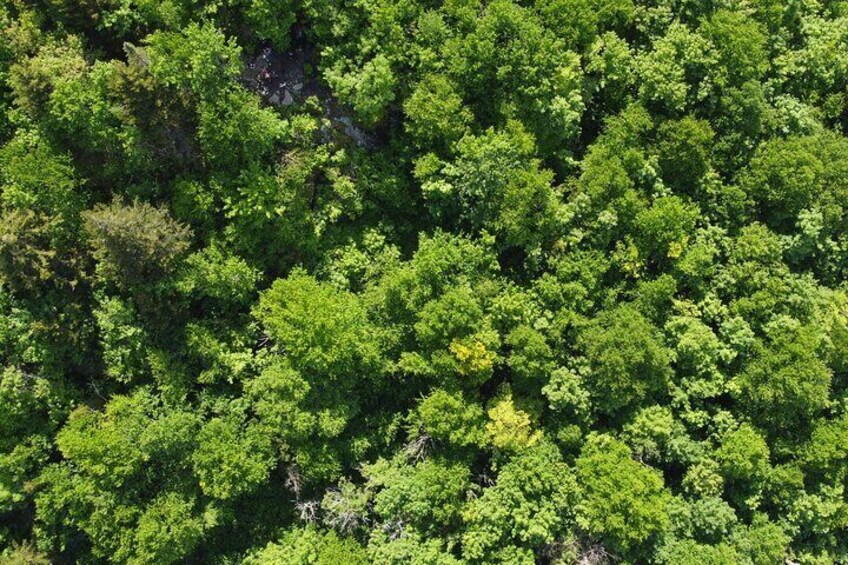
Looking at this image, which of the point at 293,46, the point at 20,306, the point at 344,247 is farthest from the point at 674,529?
the point at 20,306

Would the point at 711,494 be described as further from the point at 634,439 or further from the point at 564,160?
the point at 564,160

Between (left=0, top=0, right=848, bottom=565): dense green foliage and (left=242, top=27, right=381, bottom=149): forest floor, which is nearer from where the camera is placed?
(left=0, top=0, right=848, bottom=565): dense green foliage

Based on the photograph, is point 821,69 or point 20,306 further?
point 821,69

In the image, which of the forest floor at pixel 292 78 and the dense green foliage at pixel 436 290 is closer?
the dense green foliage at pixel 436 290

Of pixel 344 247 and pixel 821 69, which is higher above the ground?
pixel 821 69

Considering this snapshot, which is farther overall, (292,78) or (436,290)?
(292,78)

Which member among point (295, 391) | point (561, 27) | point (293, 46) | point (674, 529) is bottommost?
point (674, 529)

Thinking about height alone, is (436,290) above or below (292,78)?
below
